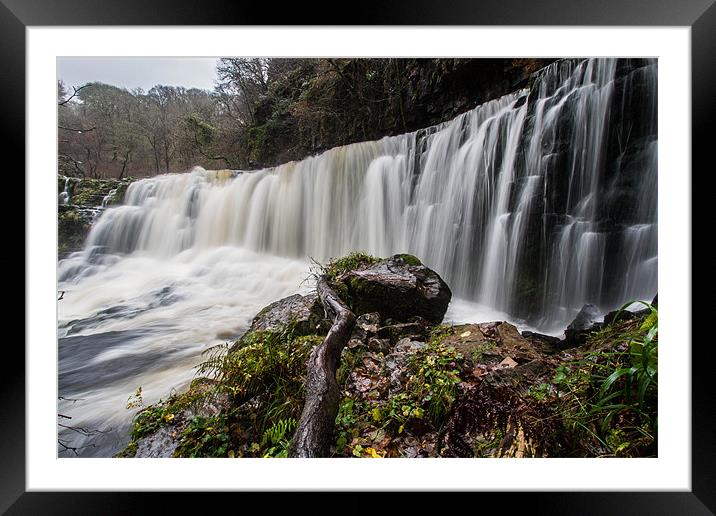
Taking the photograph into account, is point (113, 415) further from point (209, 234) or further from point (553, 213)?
point (553, 213)

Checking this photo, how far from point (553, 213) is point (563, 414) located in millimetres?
1088

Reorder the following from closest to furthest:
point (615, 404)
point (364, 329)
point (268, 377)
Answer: point (615, 404) → point (268, 377) → point (364, 329)

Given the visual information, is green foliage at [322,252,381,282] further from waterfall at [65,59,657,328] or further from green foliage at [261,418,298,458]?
green foliage at [261,418,298,458]

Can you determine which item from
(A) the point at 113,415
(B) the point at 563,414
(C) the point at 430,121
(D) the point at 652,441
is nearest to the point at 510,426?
(B) the point at 563,414

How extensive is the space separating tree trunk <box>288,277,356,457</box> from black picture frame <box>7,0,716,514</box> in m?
0.18

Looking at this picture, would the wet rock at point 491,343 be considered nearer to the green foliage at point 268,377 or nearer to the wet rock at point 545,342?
the wet rock at point 545,342

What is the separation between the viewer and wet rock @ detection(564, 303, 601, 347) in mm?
1466

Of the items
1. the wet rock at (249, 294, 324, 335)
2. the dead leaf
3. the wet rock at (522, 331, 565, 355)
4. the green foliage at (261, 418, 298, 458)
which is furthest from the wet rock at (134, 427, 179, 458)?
the wet rock at (522, 331, 565, 355)

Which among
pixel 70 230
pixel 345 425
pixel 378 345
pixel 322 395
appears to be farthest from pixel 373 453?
pixel 70 230

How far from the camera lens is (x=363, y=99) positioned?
1.94 meters

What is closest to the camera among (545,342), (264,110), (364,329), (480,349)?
(480,349)
